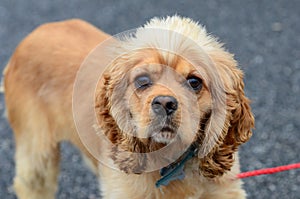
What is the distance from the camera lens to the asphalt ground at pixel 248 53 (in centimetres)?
461

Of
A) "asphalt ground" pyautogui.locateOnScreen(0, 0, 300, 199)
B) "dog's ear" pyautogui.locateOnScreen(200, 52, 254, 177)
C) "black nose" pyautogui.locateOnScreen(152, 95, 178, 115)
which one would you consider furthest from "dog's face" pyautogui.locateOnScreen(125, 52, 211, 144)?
"asphalt ground" pyautogui.locateOnScreen(0, 0, 300, 199)

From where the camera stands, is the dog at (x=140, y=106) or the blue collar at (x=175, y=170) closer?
the dog at (x=140, y=106)

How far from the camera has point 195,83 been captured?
2.66 metres

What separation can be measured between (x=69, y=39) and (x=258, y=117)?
1.99 meters

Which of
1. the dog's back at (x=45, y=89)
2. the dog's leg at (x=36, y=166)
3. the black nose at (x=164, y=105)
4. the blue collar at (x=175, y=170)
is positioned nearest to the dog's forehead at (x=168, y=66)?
the black nose at (x=164, y=105)

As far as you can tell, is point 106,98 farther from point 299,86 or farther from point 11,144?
point 299,86

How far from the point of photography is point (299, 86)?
18.0 feet

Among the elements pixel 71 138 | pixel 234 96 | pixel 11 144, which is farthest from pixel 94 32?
pixel 11 144

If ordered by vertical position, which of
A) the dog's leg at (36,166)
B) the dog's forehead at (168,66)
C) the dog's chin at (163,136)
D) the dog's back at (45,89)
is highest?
the dog's forehead at (168,66)

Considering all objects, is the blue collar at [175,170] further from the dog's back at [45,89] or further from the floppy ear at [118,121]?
the dog's back at [45,89]

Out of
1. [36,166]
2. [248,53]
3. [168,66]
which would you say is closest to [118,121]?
[168,66]

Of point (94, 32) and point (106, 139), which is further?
point (94, 32)

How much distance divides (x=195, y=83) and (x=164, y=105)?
26cm

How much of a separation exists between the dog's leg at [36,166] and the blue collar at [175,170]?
109cm
